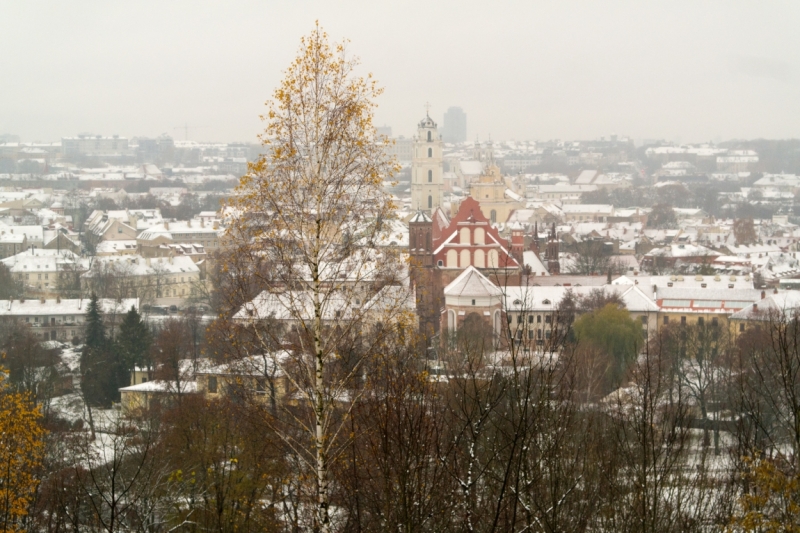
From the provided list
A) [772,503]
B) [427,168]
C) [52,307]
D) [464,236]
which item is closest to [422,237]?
[464,236]

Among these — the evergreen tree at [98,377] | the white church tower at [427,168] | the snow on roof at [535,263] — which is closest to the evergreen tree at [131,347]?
the evergreen tree at [98,377]

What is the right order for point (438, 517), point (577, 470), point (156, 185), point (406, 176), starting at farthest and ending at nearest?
point (406, 176)
point (156, 185)
point (577, 470)
point (438, 517)

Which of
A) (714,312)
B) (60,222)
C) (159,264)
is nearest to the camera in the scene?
(714,312)

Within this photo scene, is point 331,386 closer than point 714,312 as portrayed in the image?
Yes

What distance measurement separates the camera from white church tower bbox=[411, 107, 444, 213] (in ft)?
181

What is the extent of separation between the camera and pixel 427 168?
181 ft

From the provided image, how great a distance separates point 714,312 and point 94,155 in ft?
516

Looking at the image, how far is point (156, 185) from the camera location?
121 m

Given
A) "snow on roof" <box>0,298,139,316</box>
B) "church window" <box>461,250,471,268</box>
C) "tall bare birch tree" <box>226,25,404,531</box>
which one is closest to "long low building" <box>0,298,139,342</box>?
"snow on roof" <box>0,298,139,316</box>

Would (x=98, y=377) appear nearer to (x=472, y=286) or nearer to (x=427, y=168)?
(x=472, y=286)

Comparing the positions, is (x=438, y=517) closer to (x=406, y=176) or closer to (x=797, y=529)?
(x=797, y=529)

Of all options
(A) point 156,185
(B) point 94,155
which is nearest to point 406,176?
(A) point 156,185

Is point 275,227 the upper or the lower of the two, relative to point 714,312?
upper

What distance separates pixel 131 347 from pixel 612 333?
39.9 ft
